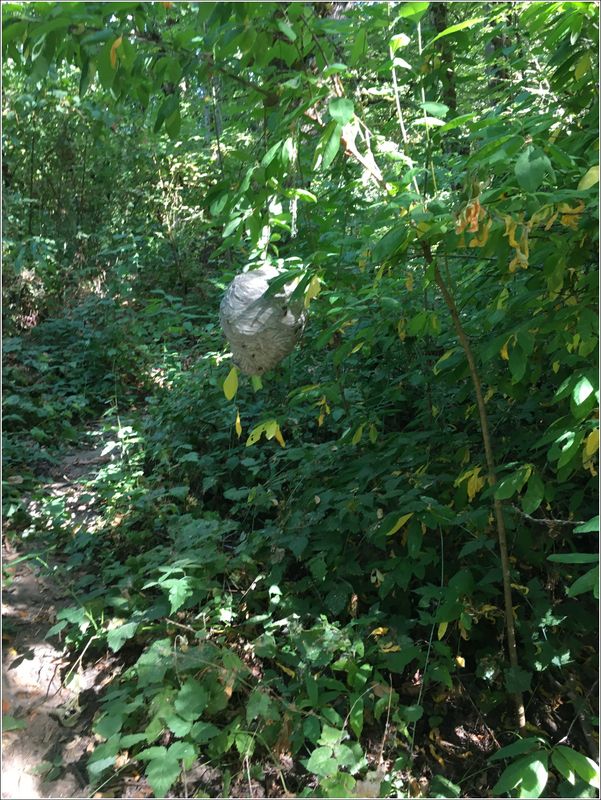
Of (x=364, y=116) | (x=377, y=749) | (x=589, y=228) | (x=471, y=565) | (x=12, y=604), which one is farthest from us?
(x=12, y=604)

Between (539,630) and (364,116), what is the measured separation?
6.74 ft

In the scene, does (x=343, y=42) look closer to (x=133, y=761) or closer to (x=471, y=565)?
(x=471, y=565)

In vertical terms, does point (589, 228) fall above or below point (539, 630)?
above

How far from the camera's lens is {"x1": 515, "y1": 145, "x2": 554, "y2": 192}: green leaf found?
1.51 meters

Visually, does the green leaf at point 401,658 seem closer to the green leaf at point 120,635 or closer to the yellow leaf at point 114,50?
the green leaf at point 120,635

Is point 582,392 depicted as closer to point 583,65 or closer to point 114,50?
point 583,65

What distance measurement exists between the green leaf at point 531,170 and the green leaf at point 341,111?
1.60 feet

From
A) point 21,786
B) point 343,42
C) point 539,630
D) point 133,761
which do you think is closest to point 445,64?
point 343,42

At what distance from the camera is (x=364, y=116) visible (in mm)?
2197

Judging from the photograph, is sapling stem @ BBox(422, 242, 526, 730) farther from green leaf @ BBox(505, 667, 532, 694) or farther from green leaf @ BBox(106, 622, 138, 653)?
green leaf @ BBox(106, 622, 138, 653)

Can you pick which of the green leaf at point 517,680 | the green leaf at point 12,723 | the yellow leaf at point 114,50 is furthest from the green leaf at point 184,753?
the yellow leaf at point 114,50

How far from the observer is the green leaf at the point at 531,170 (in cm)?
151

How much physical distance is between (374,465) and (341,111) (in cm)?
171

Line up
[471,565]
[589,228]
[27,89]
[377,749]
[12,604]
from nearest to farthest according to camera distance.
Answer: [589,228] < [377,749] < [471,565] < [12,604] < [27,89]
